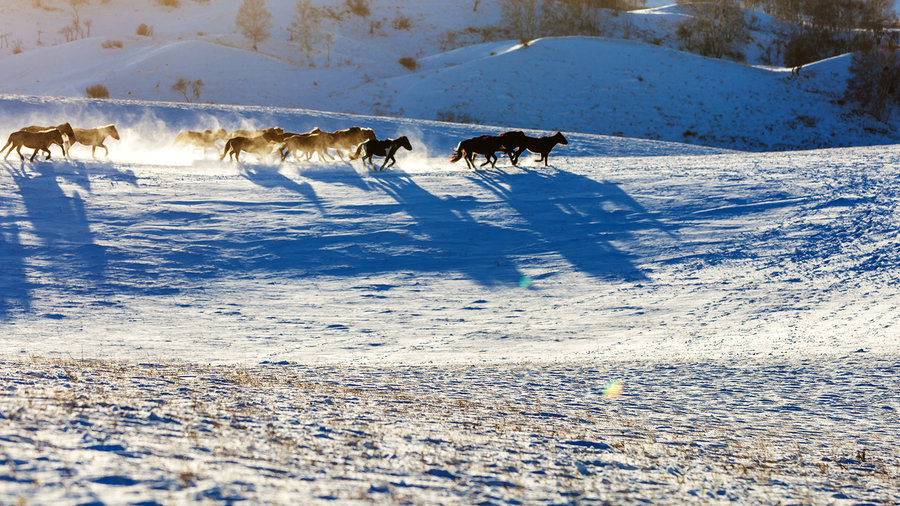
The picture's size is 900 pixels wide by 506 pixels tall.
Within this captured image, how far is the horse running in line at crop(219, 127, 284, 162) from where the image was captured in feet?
88.8

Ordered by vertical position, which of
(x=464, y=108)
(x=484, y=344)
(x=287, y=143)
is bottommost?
(x=484, y=344)

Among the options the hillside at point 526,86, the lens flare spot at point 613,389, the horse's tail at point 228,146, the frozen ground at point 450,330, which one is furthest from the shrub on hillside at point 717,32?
the lens flare spot at point 613,389

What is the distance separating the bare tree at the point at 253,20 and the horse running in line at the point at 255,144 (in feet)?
199

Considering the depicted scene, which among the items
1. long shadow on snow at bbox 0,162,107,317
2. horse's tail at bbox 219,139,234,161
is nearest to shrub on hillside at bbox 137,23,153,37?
horse's tail at bbox 219,139,234,161

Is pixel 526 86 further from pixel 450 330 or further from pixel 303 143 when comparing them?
pixel 450 330

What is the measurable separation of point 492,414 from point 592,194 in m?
15.6

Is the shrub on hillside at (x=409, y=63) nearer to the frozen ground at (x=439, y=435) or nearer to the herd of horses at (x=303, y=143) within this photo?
the herd of horses at (x=303, y=143)

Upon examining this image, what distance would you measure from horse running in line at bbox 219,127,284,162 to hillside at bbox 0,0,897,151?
29.5 metres

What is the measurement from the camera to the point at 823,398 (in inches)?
343

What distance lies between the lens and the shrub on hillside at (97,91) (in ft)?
189

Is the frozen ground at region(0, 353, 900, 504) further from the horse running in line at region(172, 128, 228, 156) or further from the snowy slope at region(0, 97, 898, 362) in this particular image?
the horse running in line at region(172, 128, 228, 156)

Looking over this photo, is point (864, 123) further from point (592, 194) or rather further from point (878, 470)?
point (878, 470)

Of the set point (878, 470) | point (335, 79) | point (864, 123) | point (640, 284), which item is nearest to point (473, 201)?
point (640, 284)

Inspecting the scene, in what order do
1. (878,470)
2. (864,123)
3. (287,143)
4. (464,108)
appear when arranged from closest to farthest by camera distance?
1. (878,470)
2. (287,143)
3. (464,108)
4. (864,123)
